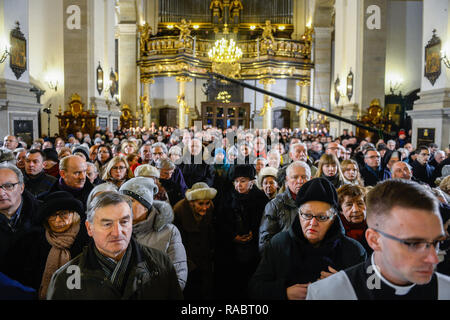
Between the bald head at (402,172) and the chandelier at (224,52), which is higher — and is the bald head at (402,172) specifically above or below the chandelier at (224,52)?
below

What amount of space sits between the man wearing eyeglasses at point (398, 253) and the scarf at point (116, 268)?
1.13 m

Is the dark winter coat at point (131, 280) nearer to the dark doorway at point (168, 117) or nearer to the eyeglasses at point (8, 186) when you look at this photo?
the eyeglasses at point (8, 186)

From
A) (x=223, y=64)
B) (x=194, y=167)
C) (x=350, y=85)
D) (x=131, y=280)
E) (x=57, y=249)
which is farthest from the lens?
(x=223, y=64)

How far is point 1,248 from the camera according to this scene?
9.23ft

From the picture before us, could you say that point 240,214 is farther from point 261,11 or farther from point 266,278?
point 261,11

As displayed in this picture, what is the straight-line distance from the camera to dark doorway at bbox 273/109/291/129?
28156 millimetres

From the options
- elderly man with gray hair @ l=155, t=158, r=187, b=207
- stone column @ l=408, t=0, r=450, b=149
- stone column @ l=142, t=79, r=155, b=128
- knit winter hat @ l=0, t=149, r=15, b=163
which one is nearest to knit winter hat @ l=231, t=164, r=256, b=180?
elderly man with gray hair @ l=155, t=158, r=187, b=207

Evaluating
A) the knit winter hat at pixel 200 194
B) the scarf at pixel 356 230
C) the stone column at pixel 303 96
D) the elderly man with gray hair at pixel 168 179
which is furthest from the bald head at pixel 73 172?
the stone column at pixel 303 96

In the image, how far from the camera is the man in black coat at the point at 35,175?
16.3 feet

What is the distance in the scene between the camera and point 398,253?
163cm

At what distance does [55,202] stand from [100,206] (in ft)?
2.23

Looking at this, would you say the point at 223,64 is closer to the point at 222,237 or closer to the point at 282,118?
the point at 282,118

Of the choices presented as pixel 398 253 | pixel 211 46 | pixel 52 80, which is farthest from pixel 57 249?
pixel 211 46

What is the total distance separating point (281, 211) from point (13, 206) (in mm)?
2477
